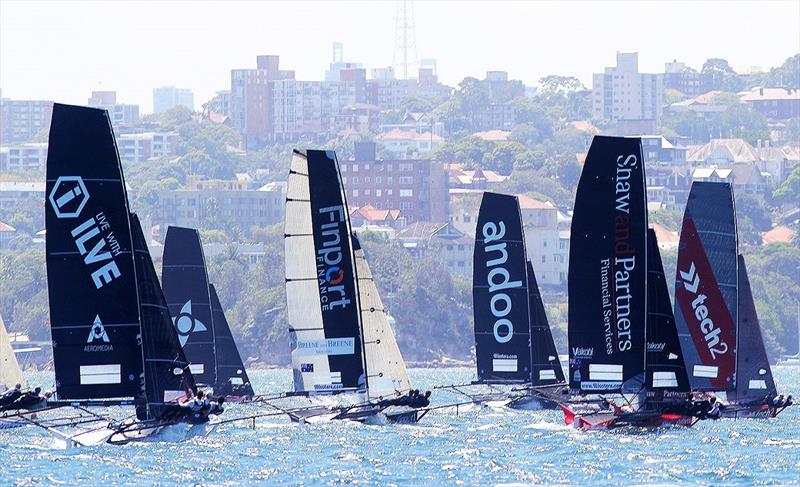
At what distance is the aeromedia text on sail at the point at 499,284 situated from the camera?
4988 cm

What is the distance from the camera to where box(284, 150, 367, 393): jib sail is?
4266 centimetres

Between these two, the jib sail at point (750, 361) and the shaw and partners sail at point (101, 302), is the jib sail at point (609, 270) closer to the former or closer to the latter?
the jib sail at point (750, 361)

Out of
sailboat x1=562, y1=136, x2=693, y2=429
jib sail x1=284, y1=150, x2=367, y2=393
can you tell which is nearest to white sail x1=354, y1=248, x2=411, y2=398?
jib sail x1=284, y1=150, x2=367, y2=393

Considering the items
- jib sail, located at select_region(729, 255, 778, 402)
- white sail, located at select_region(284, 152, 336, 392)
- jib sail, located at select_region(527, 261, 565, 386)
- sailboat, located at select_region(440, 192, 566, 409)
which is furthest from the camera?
jib sail, located at select_region(527, 261, 565, 386)

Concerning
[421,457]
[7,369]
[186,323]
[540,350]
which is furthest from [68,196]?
[540,350]

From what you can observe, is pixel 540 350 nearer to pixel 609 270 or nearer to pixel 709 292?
pixel 709 292

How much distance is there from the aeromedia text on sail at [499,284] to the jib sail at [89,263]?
14.3 meters

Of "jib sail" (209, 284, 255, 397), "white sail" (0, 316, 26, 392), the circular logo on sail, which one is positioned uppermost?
the circular logo on sail

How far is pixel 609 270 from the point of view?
134 feet

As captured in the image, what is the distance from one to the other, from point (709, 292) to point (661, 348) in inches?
181

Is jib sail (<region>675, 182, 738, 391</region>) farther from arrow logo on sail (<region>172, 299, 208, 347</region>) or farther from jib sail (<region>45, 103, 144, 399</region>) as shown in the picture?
jib sail (<region>45, 103, 144, 399</region>)

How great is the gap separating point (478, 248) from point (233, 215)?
406 ft

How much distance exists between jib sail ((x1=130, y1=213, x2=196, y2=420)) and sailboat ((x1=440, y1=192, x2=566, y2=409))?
520 inches

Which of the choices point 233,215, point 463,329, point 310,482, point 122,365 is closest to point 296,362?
point 122,365
